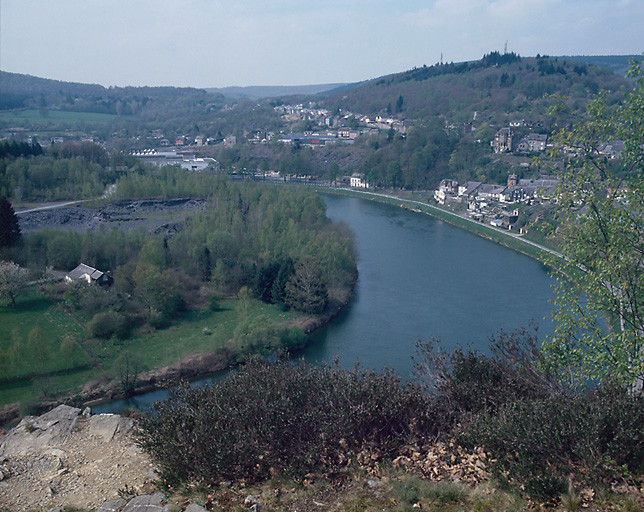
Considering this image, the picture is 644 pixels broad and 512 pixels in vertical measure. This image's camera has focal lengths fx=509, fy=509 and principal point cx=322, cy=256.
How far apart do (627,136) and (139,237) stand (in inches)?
355

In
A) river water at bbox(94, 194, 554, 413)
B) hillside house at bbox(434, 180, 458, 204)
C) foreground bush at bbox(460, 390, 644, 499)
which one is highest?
foreground bush at bbox(460, 390, 644, 499)

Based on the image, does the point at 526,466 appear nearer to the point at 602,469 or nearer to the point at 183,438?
the point at 602,469

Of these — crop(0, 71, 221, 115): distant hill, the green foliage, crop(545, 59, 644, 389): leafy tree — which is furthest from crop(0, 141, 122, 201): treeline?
crop(0, 71, 221, 115): distant hill

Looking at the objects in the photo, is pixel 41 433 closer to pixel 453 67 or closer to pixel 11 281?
pixel 11 281

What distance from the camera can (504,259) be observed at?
11781 mm

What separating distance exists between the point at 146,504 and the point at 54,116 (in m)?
35.0

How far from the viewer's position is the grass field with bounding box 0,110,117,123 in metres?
29.4

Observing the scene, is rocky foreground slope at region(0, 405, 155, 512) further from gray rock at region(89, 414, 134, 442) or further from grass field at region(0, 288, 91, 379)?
grass field at region(0, 288, 91, 379)

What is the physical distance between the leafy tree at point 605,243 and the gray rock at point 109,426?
2400 mm

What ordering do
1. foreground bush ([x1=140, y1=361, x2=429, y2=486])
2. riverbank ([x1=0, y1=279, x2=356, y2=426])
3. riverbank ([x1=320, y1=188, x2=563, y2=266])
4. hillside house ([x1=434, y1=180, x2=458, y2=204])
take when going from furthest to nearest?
hillside house ([x1=434, y1=180, x2=458, y2=204]) < riverbank ([x1=320, y1=188, x2=563, y2=266]) < riverbank ([x1=0, y1=279, x2=356, y2=426]) < foreground bush ([x1=140, y1=361, x2=429, y2=486])

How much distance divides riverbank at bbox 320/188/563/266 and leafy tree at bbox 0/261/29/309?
8.24 meters

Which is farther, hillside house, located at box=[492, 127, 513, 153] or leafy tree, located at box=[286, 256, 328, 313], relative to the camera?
hillside house, located at box=[492, 127, 513, 153]

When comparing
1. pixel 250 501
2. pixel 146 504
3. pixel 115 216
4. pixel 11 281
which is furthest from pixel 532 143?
pixel 146 504

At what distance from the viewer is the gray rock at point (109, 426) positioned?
9.86ft
